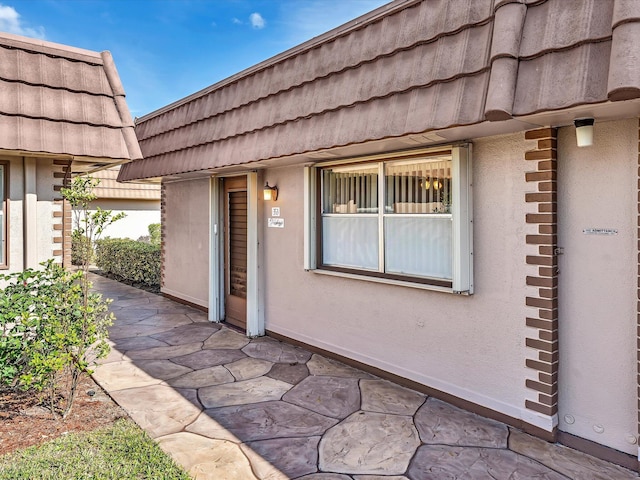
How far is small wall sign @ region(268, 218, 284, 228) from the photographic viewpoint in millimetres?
6477

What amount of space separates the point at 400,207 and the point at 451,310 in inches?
50.8

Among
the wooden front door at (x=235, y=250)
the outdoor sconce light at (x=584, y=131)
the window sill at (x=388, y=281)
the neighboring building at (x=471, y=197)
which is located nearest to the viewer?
the neighboring building at (x=471, y=197)

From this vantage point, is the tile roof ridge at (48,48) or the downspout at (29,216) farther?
the downspout at (29,216)

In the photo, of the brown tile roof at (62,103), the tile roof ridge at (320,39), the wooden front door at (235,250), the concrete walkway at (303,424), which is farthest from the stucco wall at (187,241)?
the brown tile roof at (62,103)

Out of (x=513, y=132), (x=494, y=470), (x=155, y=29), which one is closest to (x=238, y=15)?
(x=155, y=29)

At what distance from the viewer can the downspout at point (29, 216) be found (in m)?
4.93

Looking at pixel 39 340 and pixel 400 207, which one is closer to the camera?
pixel 39 340

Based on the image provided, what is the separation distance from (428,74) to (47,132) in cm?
400

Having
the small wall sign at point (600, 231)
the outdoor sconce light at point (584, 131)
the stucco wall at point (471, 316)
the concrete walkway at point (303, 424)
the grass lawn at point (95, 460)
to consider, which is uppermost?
the outdoor sconce light at point (584, 131)

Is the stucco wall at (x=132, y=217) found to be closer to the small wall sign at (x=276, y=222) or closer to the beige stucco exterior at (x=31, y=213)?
the small wall sign at (x=276, y=222)

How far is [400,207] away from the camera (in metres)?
4.89

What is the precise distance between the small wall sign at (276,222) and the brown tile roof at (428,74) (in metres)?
1.18

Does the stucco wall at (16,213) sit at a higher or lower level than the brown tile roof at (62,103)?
lower

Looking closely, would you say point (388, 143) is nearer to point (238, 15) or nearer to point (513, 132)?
point (513, 132)
